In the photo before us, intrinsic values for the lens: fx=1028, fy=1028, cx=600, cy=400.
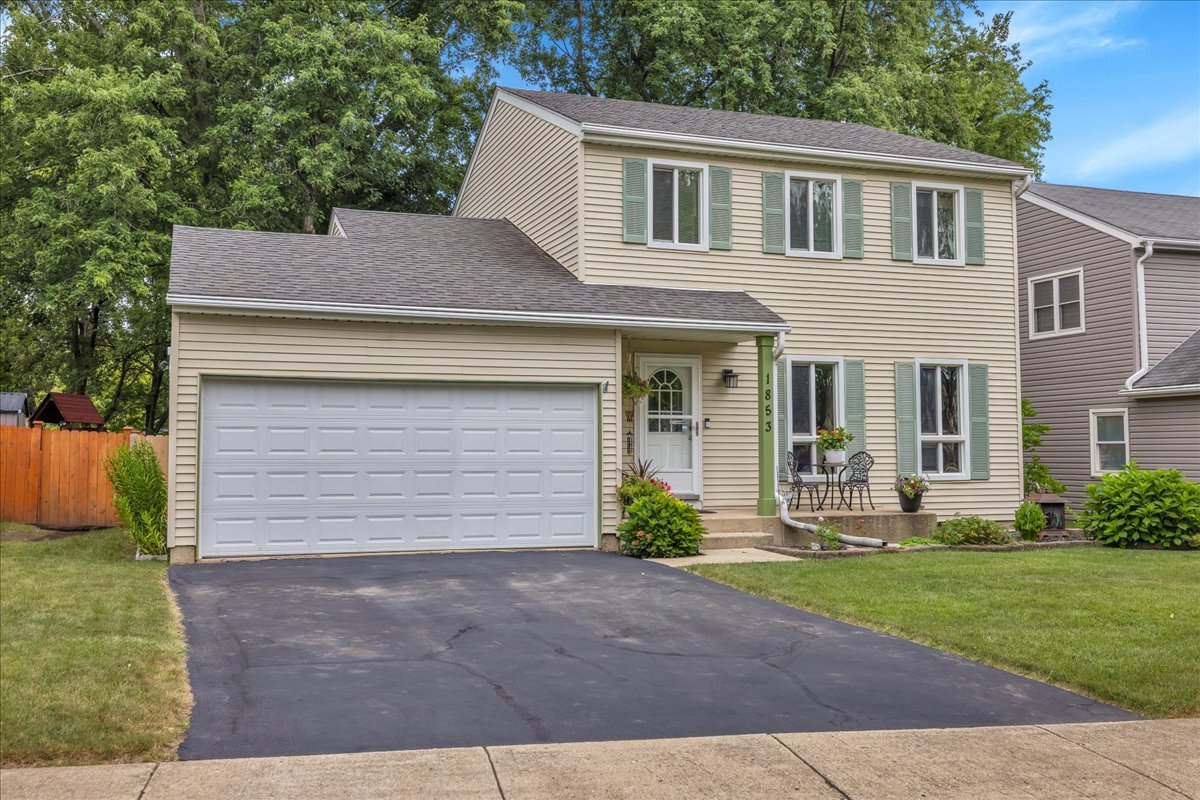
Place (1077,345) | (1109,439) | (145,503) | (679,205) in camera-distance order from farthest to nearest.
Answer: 1. (1077,345)
2. (1109,439)
3. (679,205)
4. (145,503)

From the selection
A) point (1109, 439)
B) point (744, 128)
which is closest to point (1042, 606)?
point (744, 128)

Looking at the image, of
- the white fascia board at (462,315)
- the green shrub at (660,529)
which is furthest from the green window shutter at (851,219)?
the green shrub at (660,529)

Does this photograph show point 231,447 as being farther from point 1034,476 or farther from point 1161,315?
point 1161,315

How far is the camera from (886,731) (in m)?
5.44

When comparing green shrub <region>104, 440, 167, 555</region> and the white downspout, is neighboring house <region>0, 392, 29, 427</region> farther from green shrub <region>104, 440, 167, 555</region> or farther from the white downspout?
the white downspout

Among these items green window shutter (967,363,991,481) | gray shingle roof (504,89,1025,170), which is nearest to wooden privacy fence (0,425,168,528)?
gray shingle roof (504,89,1025,170)

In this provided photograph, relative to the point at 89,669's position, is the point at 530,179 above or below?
above

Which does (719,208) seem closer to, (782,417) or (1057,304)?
(782,417)

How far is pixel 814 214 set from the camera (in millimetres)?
16141

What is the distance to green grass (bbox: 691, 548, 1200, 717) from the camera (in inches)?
261

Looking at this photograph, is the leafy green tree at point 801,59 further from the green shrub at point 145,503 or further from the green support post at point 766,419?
the green shrub at point 145,503

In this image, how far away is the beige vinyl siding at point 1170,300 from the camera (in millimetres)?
19031

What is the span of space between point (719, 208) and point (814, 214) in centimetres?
170

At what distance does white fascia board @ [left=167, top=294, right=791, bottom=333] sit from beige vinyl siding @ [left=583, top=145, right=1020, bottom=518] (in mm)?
1671
